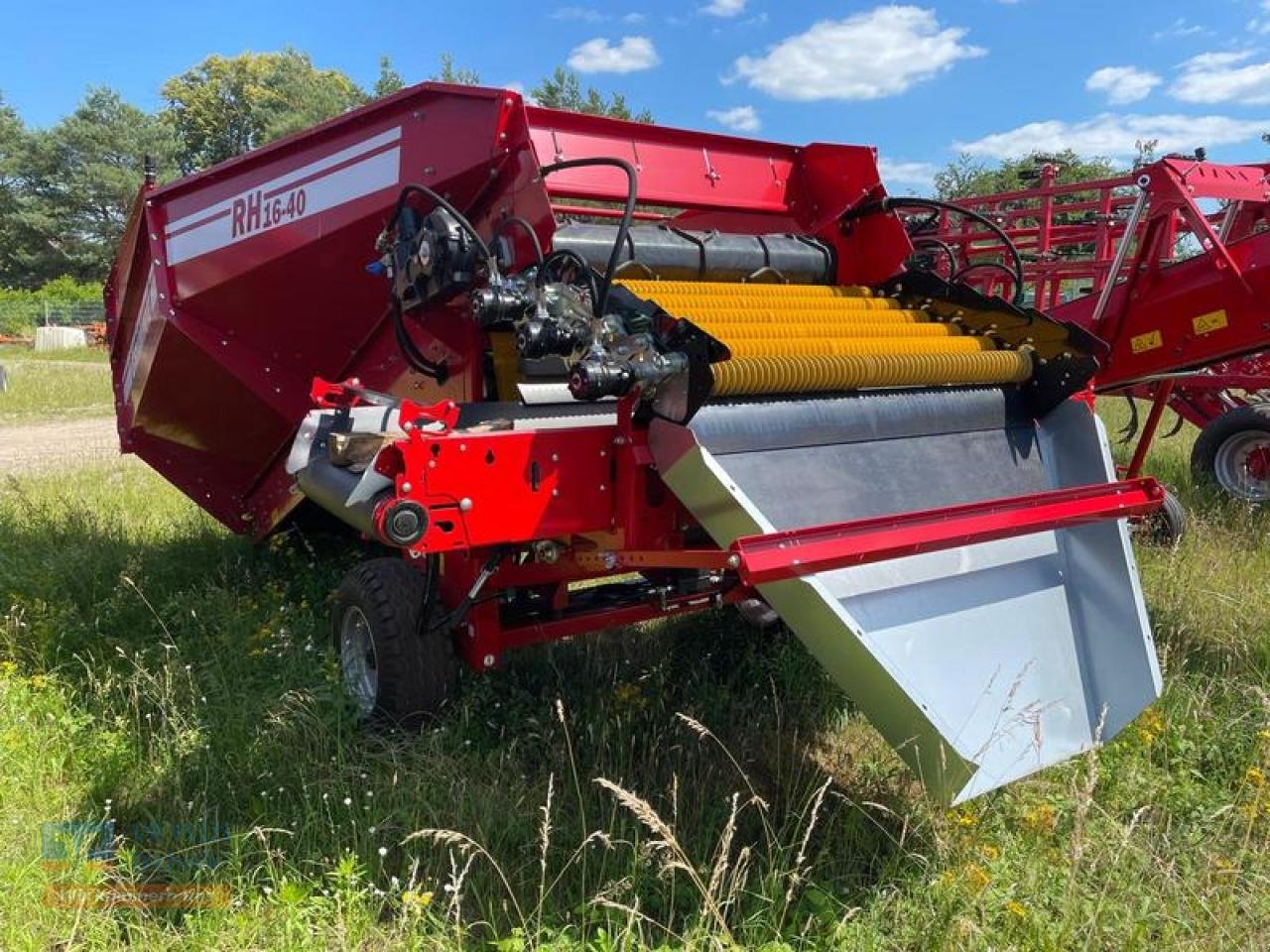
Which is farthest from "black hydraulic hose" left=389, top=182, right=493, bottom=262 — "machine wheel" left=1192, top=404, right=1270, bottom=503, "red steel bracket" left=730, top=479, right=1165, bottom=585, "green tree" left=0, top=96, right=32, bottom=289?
"green tree" left=0, top=96, right=32, bottom=289

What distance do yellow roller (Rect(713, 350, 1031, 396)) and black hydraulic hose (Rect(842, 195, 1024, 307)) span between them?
0.56 m

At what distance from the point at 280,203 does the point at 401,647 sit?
1826 mm

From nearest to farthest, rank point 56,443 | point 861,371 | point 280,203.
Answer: point 861,371 < point 280,203 < point 56,443

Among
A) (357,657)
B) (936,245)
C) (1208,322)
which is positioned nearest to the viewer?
(357,657)

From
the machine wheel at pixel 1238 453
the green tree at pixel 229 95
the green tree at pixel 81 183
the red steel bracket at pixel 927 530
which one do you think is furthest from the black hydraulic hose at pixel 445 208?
the green tree at pixel 229 95

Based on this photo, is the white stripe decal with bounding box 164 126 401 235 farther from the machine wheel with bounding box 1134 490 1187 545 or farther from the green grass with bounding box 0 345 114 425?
the green grass with bounding box 0 345 114 425

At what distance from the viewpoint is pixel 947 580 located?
2516mm

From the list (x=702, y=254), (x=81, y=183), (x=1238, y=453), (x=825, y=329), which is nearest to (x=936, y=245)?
(x=702, y=254)

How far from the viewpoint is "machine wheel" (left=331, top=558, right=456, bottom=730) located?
3074mm

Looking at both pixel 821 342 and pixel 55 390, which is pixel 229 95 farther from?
pixel 821 342

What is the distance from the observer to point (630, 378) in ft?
7.83

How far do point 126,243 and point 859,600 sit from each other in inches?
156

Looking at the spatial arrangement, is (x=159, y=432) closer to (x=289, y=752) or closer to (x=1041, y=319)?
(x=289, y=752)

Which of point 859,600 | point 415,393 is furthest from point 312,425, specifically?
point 859,600
